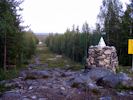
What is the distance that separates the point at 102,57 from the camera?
29.9ft

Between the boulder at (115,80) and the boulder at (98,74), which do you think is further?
the boulder at (98,74)

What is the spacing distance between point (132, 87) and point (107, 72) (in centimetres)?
199

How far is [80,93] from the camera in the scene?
4891 millimetres

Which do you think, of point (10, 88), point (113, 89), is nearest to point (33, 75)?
point (10, 88)

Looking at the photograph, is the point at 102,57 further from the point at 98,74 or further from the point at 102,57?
the point at 98,74

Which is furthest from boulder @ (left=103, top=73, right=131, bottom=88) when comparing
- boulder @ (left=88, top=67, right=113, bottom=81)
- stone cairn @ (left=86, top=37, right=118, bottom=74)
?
stone cairn @ (left=86, top=37, right=118, bottom=74)

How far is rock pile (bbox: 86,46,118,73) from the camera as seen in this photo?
898 centimetres

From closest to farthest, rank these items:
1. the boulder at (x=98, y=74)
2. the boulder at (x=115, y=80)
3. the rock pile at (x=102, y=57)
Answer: the boulder at (x=115, y=80)
the boulder at (x=98, y=74)
the rock pile at (x=102, y=57)

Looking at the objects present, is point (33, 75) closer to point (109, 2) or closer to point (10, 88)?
point (10, 88)

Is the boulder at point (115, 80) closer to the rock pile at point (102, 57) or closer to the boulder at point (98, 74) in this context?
the boulder at point (98, 74)

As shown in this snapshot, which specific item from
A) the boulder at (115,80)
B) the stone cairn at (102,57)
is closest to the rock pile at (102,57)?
the stone cairn at (102,57)

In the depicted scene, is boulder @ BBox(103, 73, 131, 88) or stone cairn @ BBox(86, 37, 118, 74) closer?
boulder @ BBox(103, 73, 131, 88)

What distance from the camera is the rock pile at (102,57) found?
898 centimetres

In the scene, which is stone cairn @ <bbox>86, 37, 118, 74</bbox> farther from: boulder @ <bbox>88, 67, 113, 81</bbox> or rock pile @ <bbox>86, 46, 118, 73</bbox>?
boulder @ <bbox>88, 67, 113, 81</bbox>
